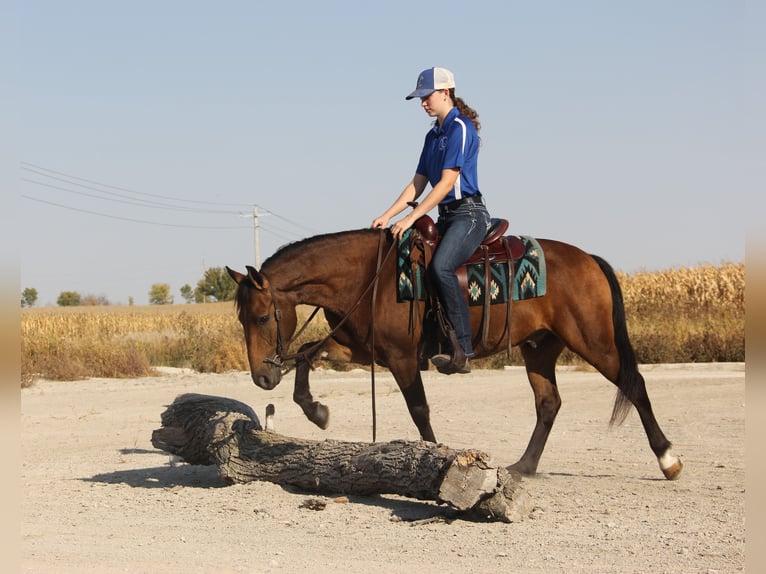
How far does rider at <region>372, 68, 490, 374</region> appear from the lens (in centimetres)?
873

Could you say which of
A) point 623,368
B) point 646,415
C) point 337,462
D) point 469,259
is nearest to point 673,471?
point 646,415

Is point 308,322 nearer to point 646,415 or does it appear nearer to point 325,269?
point 325,269

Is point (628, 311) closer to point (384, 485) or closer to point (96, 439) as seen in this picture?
point (96, 439)

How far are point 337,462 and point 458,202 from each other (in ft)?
8.22

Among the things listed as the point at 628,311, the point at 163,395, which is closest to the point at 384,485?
the point at 163,395

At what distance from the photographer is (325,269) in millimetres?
8930

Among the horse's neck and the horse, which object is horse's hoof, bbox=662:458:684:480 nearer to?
the horse

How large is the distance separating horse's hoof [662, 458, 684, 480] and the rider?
2207 millimetres

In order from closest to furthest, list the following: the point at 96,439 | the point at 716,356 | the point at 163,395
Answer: the point at 96,439 < the point at 163,395 < the point at 716,356

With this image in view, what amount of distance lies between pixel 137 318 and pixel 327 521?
3949 centimetres

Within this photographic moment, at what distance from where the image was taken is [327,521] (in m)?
7.80

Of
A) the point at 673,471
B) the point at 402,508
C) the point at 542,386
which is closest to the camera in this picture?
the point at 402,508

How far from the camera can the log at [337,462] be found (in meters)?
7.60

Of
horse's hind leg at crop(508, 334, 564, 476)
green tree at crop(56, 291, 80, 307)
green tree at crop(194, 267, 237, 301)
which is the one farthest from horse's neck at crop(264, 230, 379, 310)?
green tree at crop(56, 291, 80, 307)
